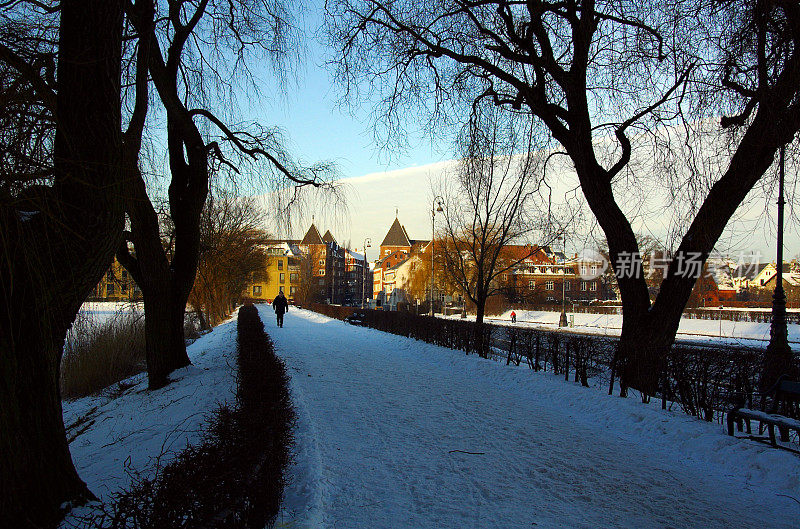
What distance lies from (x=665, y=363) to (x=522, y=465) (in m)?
3.17

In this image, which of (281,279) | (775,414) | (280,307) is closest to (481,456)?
(775,414)

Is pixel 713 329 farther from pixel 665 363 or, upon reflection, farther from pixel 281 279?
pixel 281 279

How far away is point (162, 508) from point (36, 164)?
6.41 feet

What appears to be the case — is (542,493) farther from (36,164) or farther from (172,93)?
(172,93)

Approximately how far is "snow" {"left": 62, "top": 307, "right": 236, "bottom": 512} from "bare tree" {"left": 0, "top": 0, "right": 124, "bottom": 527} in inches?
28.5

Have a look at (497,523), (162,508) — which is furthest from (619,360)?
(162,508)

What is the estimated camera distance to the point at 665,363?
7.11m

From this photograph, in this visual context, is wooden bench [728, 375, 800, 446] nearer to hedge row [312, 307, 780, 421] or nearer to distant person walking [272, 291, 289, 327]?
hedge row [312, 307, 780, 421]

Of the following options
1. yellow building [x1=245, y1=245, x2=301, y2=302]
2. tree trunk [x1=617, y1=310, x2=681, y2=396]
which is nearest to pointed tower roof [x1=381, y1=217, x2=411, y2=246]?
yellow building [x1=245, y1=245, x2=301, y2=302]

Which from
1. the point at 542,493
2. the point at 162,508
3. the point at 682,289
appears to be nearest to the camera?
the point at 162,508

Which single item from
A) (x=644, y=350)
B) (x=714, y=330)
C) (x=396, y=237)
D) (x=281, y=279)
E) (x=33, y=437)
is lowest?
(x=714, y=330)

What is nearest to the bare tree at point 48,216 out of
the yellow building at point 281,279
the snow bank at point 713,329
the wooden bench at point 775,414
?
the wooden bench at point 775,414

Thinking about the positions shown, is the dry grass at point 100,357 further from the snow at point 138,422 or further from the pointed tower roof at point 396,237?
the pointed tower roof at point 396,237

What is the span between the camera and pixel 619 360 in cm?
821
